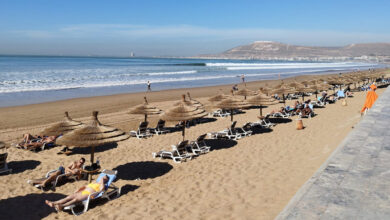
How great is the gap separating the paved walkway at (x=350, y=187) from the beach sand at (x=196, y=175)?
6.83ft

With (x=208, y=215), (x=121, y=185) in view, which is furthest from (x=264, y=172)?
(x=121, y=185)

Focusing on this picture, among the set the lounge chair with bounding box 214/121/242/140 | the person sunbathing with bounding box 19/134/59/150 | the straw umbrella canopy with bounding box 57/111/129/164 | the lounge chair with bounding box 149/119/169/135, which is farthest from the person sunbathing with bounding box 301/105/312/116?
the person sunbathing with bounding box 19/134/59/150

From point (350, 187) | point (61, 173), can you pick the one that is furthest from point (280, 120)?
point (350, 187)

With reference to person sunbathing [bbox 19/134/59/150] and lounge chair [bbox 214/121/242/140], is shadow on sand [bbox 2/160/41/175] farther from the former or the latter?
lounge chair [bbox 214/121/242/140]

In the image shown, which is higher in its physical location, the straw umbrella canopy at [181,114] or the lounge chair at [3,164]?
the straw umbrella canopy at [181,114]

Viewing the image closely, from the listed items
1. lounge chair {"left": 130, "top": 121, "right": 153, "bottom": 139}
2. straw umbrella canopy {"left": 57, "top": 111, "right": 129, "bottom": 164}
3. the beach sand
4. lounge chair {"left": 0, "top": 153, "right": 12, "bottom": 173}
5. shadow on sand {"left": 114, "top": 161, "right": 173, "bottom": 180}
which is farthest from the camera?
lounge chair {"left": 130, "top": 121, "right": 153, "bottom": 139}

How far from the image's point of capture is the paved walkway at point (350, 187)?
7.02 ft

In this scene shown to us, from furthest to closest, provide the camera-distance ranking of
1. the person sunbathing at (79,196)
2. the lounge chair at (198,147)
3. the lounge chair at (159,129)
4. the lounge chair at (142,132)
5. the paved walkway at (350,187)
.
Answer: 1. the lounge chair at (159,129)
2. the lounge chair at (142,132)
3. the lounge chair at (198,147)
4. the person sunbathing at (79,196)
5. the paved walkway at (350,187)

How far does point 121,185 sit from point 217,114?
30.4 feet

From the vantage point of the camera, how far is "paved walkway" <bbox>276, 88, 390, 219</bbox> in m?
2.14

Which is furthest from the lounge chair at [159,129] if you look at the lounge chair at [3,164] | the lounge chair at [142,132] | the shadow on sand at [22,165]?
the lounge chair at [3,164]

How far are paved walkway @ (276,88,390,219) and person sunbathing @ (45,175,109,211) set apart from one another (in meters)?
4.70

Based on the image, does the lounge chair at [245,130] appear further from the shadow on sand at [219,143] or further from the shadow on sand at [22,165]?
the shadow on sand at [22,165]

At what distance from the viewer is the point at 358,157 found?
10.7ft
